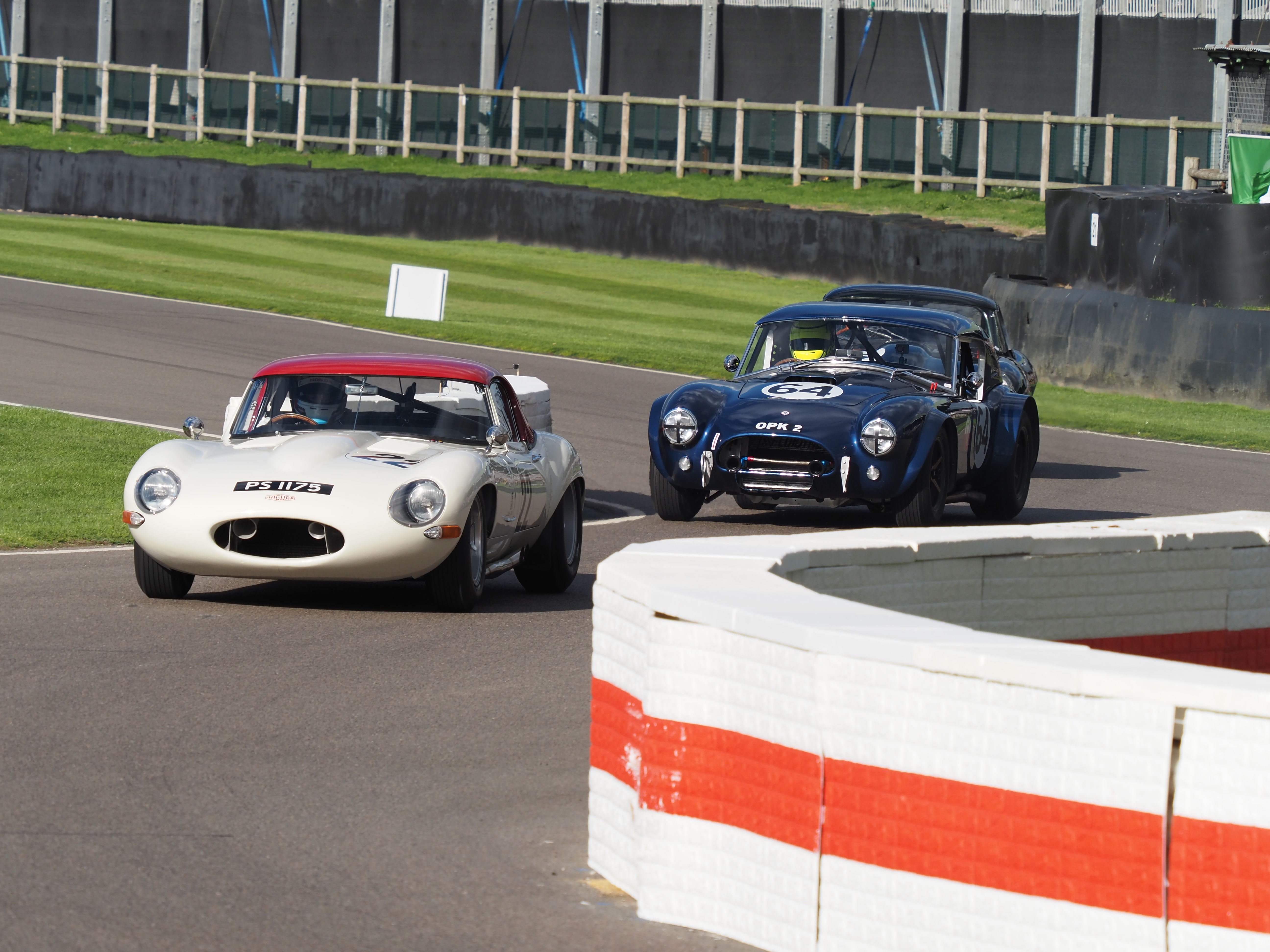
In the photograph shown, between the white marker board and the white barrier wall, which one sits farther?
the white marker board

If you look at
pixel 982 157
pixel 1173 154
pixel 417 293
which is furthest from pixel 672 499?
pixel 982 157

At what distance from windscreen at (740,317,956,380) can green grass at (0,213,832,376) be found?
916 centimetres

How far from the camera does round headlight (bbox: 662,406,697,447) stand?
43.2 feet

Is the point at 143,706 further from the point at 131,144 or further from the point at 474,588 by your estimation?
the point at 131,144

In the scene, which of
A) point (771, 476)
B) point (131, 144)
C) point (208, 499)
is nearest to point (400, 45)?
point (131, 144)

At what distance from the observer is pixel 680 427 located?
521 inches

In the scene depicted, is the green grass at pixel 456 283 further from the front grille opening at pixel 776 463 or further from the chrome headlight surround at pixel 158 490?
the chrome headlight surround at pixel 158 490

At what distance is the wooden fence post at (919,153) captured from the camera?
3916 centimetres

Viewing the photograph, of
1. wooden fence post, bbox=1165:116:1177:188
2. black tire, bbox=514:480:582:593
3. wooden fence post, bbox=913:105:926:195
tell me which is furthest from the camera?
wooden fence post, bbox=913:105:926:195

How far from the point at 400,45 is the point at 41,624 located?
4327 centimetres

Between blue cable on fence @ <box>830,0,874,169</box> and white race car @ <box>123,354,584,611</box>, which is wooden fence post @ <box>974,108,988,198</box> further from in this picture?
white race car @ <box>123,354,584,611</box>

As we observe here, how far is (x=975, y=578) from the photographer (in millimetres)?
5914

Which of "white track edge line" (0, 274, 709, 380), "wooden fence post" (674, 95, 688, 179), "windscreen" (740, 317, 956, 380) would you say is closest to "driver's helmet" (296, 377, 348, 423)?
"windscreen" (740, 317, 956, 380)

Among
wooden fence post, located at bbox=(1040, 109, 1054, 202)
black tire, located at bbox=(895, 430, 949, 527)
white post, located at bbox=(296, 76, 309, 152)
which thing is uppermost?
white post, located at bbox=(296, 76, 309, 152)
